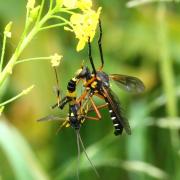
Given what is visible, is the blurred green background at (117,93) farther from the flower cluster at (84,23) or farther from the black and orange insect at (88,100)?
the flower cluster at (84,23)

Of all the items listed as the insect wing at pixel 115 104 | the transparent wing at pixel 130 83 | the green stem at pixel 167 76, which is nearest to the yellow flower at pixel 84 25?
the insect wing at pixel 115 104

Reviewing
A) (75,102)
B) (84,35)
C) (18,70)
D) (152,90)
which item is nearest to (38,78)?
(18,70)

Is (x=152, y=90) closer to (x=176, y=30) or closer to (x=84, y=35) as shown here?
(x=176, y=30)

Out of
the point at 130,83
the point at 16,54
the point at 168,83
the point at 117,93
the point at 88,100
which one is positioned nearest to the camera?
the point at 16,54

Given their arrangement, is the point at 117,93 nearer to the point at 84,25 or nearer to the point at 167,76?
the point at 167,76

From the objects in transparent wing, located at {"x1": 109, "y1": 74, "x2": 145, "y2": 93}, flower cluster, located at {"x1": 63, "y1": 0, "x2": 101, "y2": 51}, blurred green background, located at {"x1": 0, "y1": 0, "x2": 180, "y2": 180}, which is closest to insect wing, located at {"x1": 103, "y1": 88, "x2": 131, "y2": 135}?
transparent wing, located at {"x1": 109, "y1": 74, "x2": 145, "y2": 93}

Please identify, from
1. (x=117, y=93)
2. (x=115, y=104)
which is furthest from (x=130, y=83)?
(x=117, y=93)

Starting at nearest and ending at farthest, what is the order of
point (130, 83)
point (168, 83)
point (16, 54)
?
point (16, 54)
point (130, 83)
point (168, 83)
